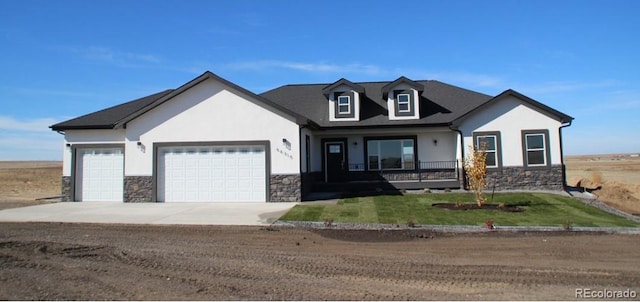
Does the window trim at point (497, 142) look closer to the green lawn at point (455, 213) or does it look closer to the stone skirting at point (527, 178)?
the stone skirting at point (527, 178)

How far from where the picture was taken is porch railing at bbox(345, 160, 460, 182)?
2097cm

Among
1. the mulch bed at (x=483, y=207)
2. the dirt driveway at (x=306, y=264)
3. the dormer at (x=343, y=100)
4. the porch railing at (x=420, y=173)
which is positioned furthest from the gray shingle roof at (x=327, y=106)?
the dirt driveway at (x=306, y=264)

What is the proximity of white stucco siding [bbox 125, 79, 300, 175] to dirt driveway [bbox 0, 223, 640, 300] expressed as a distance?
6.58 m

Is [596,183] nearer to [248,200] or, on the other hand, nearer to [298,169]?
[298,169]

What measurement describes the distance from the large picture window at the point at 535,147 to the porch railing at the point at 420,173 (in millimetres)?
3118

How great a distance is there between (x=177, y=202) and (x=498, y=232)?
41.2 ft

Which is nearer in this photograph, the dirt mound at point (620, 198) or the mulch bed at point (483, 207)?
the mulch bed at point (483, 207)

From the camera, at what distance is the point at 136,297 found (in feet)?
18.9

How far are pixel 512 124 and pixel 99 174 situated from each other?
18920mm

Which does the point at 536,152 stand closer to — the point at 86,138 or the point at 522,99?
the point at 522,99

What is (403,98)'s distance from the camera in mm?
21719

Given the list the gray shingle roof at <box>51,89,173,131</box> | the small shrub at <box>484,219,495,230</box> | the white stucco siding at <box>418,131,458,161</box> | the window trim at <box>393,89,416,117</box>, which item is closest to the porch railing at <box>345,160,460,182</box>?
the white stucco siding at <box>418,131,458,161</box>

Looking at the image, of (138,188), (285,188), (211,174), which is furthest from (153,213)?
(285,188)

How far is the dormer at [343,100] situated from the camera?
21547 mm
